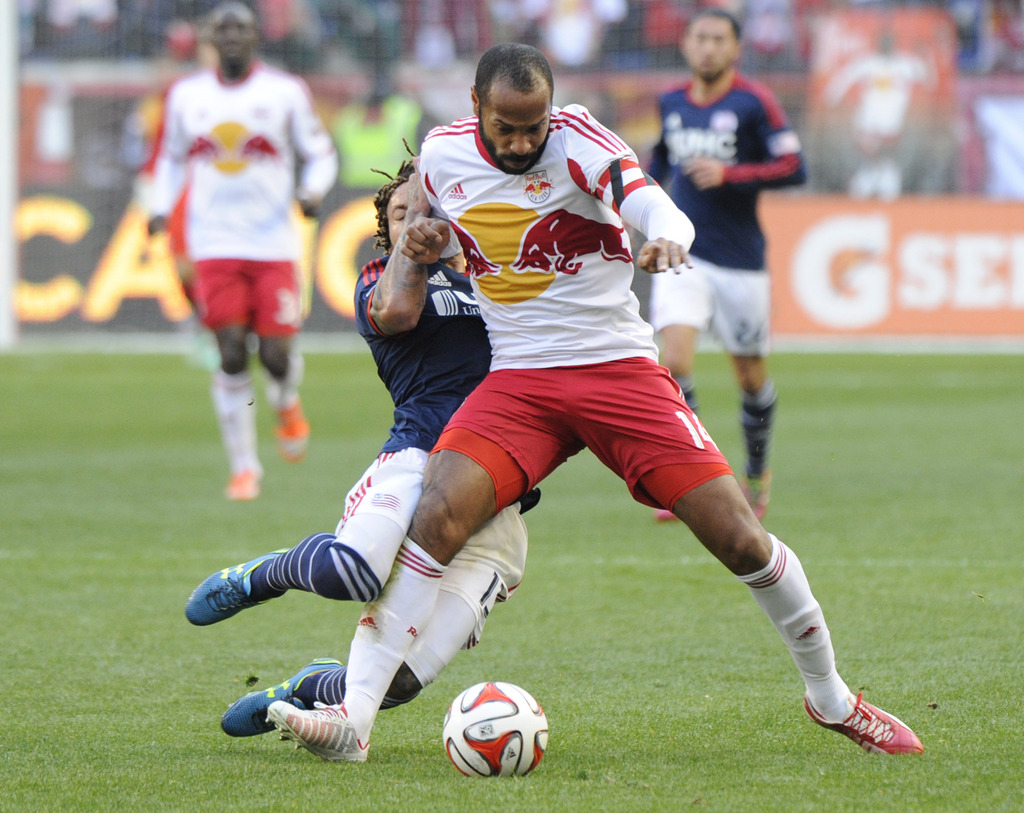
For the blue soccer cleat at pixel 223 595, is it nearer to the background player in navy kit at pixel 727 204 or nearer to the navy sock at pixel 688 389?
the navy sock at pixel 688 389

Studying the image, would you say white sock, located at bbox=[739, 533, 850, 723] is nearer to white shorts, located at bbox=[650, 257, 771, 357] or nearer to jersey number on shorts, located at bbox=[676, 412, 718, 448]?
jersey number on shorts, located at bbox=[676, 412, 718, 448]

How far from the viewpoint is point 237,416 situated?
8.74 m

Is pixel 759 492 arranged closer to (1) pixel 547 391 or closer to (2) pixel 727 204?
(2) pixel 727 204

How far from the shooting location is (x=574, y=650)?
504 centimetres

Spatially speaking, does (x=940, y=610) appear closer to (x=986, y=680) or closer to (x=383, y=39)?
(x=986, y=680)

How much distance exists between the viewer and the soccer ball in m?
3.61

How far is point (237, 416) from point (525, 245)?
16.6 feet

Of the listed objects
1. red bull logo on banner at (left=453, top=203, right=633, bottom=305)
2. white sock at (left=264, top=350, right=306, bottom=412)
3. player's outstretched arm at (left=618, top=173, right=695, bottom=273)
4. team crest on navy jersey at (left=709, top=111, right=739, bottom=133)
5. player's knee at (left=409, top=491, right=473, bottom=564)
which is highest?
player's outstretched arm at (left=618, top=173, right=695, bottom=273)

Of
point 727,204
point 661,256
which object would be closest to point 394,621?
point 661,256

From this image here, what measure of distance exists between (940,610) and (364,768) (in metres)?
2.66

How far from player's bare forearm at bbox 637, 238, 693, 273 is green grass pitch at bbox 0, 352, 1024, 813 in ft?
3.87

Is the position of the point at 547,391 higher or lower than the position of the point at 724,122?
lower

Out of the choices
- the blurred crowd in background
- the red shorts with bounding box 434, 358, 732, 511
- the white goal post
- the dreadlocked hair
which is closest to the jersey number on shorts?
the red shorts with bounding box 434, 358, 732, 511

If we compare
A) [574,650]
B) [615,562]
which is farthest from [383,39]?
[574,650]
